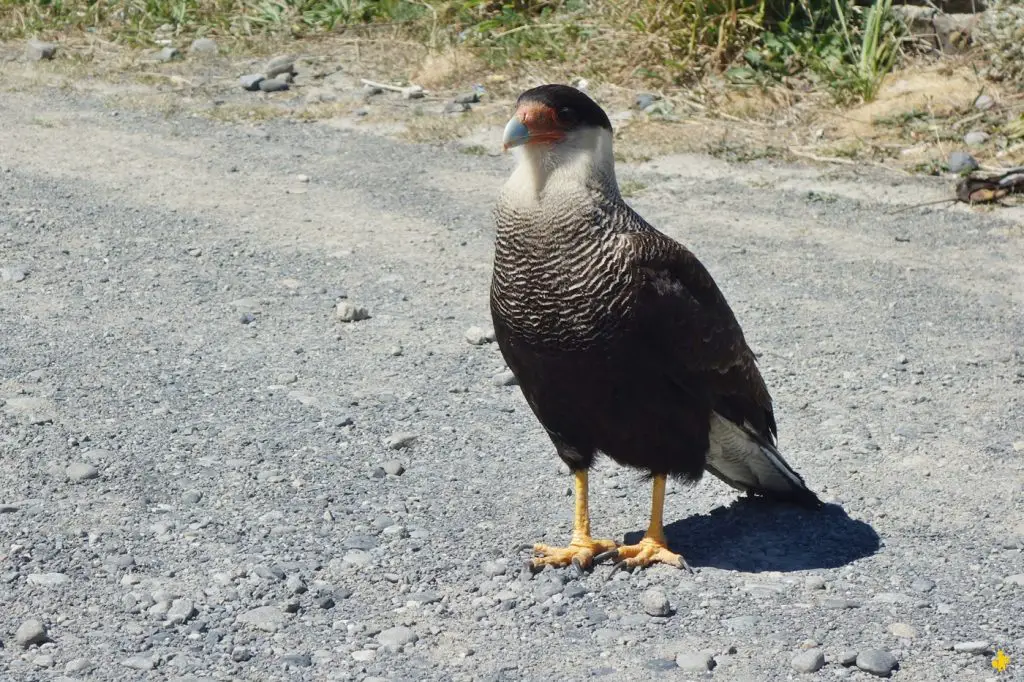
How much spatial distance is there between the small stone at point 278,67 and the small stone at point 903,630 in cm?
802

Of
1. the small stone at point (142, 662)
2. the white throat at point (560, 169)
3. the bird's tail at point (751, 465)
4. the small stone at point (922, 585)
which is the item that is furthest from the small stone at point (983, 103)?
the small stone at point (142, 662)

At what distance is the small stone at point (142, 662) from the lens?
11.5 feet

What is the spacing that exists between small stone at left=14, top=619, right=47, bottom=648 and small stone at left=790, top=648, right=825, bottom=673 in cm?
195

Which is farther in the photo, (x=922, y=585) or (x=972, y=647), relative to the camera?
(x=922, y=585)

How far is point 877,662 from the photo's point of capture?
3.46 metres

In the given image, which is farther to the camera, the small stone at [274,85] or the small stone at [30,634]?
the small stone at [274,85]

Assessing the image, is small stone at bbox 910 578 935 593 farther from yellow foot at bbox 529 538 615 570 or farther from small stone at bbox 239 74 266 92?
small stone at bbox 239 74 266 92

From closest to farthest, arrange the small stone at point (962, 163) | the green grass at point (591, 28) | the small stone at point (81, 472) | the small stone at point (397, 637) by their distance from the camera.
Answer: the small stone at point (397, 637) < the small stone at point (81, 472) < the small stone at point (962, 163) < the green grass at point (591, 28)

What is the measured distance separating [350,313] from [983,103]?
16.0 ft

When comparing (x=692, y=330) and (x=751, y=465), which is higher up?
(x=692, y=330)

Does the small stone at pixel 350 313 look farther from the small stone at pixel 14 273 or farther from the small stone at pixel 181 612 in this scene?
the small stone at pixel 181 612

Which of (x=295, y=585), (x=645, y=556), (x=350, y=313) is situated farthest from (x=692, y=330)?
(x=350, y=313)

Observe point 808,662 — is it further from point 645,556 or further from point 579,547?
Answer: point 579,547

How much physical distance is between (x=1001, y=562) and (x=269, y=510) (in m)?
2.26
